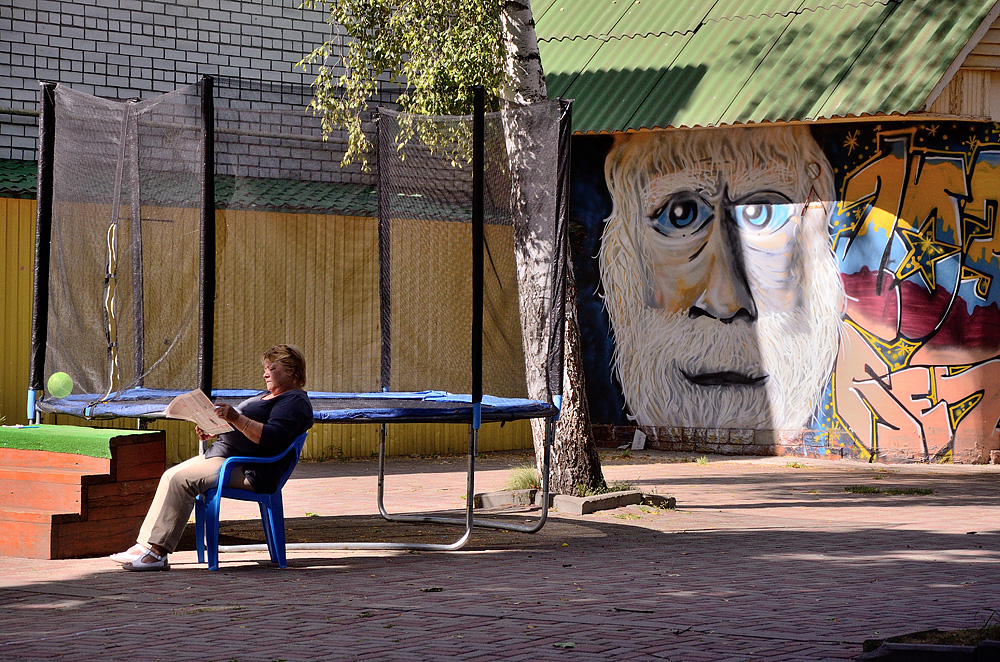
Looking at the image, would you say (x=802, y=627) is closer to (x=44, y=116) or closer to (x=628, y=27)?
(x=44, y=116)

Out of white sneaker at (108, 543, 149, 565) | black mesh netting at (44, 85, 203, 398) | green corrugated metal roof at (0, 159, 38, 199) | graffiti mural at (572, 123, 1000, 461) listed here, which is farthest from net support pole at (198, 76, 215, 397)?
graffiti mural at (572, 123, 1000, 461)

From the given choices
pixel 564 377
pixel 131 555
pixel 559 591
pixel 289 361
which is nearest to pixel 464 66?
pixel 564 377

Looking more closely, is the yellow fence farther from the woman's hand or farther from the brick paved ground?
the woman's hand

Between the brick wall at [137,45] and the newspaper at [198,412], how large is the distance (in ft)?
28.9

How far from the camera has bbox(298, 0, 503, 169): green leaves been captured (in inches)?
499

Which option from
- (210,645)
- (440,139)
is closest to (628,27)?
(440,139)

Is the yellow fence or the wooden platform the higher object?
the yellow fence

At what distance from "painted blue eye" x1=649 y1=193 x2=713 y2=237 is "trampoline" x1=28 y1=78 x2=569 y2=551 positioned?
23.9 ft

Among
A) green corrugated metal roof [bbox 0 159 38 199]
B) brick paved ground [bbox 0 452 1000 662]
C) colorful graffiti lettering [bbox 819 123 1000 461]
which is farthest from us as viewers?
colorful graffiti lettering [bbox 819 123 1000 461]

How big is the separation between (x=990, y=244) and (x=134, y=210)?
10.3 metres

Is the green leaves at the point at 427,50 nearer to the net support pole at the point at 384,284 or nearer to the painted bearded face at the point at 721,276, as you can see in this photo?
the net support pole at the point at 384,284

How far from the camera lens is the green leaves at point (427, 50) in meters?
12.7

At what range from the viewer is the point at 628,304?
17516 millimetres

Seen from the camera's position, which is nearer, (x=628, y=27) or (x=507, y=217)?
(x=507, y=217)
